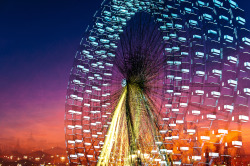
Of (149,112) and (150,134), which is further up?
(149,112)

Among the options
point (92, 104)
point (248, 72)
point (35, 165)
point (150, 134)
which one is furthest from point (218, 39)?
point (35, 165)

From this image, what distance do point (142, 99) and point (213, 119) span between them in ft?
15.5

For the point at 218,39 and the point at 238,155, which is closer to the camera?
the point at 238,155

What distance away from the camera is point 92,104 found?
27094mm

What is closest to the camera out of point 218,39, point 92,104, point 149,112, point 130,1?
point 149,112

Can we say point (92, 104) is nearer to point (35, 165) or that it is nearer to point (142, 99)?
point (142, 99)

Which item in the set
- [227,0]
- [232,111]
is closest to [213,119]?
[232,111]

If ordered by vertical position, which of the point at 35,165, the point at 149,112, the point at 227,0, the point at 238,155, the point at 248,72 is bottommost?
the point at 35,165

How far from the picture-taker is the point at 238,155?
1877 cm

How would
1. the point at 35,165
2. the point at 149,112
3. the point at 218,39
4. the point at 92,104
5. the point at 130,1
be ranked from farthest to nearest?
the point at 35,165 < the point at 92,104 < the point at 130,1 < the point at 218,39 < the point at 149,112

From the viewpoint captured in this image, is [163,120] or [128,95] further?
[163,120]

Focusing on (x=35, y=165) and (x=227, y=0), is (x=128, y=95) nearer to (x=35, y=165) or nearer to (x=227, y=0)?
(x=227, y=0)

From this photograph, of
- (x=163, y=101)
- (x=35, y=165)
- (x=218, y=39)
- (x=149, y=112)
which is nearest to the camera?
(x=149, y=112)

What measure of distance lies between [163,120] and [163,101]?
1296mm
